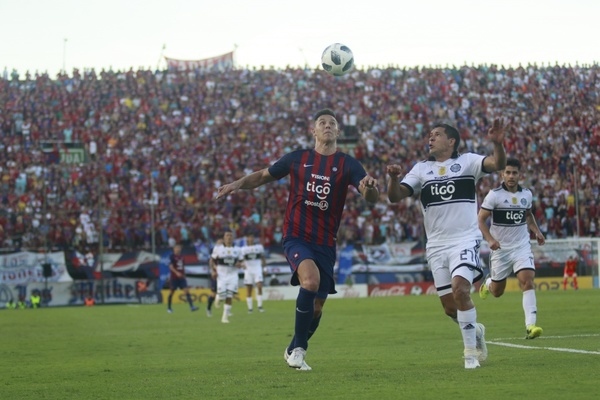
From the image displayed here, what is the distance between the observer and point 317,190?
10.4 m

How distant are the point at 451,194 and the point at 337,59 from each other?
177 inches

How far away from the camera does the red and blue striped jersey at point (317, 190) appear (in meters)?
10.4

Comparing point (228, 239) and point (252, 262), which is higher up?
point (228, 239)

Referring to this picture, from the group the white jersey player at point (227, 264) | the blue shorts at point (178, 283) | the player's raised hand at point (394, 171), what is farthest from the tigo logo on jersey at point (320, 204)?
the blue shorts at point (178, 283)

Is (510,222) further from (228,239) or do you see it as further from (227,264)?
(227,264)

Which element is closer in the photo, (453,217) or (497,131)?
(497,131)

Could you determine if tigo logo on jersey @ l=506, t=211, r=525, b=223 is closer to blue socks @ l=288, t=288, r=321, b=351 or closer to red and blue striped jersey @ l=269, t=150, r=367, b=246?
red and blue striped jersey @ l=269, t=150, r=367, b=246

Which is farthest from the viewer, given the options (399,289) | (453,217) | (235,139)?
(235,139)


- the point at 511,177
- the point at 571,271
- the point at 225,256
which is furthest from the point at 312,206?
the point at 571,271

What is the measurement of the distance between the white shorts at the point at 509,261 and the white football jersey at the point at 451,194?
4.95 metres

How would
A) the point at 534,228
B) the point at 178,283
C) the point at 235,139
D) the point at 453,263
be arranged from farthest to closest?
the point at 235,139 → the point at 178,283 → the point at 534,228 → the point at 453,263

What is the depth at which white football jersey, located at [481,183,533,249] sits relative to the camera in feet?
50.0

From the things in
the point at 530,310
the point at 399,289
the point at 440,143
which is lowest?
the point at 399,289

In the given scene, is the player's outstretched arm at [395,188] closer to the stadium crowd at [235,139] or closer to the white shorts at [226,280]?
the white shorts at [226,280]
